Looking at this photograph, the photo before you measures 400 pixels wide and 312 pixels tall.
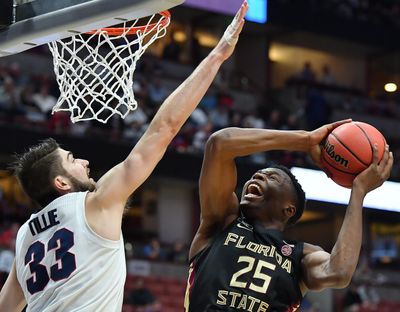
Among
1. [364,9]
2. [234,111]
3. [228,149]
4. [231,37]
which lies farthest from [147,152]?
[364,9]

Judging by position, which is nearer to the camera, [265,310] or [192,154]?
[265,310]

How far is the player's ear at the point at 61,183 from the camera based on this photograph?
3750 millimetres

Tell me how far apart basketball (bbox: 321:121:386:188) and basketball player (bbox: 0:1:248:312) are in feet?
1.98

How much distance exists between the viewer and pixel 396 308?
644 inches

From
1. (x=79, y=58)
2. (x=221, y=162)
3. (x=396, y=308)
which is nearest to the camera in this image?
(x=221, y=162)

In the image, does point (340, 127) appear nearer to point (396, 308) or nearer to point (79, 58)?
point (79, 58)

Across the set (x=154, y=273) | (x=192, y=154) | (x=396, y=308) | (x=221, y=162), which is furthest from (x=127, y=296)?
(x=221, y=162)

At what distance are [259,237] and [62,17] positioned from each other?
1249mm

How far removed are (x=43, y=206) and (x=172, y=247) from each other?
11.7m

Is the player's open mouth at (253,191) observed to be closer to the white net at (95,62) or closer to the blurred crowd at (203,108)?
the white net at (95,62)

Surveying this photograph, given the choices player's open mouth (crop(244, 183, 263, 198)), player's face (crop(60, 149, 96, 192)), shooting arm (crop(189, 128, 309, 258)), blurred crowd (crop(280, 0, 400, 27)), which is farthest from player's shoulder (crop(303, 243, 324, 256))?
blurred crowd (crop(280, 0, 400, 27))

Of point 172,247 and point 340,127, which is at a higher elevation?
point 340,127

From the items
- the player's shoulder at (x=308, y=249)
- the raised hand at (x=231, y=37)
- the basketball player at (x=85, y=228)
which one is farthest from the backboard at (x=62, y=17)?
the player's shoulder at (x=308, y=249)

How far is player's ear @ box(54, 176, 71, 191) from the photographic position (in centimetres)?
375
